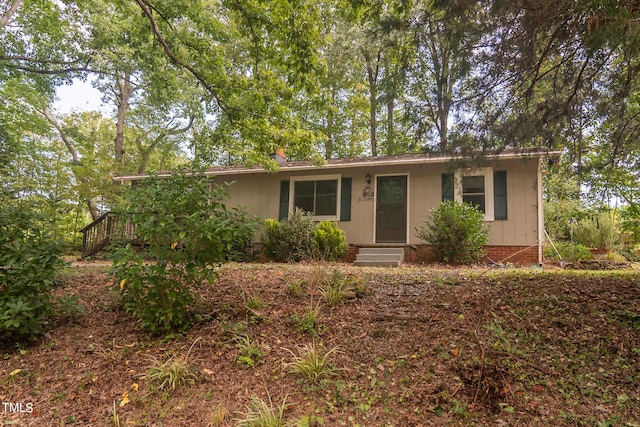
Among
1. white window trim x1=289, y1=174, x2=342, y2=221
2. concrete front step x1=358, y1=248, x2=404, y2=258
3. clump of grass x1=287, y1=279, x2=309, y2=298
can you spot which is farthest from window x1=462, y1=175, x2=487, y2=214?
clump of grass x1=287, y1=279, x2=309, y2=298

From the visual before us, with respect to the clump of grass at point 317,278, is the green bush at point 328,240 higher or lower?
higher

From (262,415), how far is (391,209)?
25.1 feet


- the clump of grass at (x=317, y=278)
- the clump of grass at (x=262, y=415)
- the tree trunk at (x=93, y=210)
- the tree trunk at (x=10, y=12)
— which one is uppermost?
the tree trunk at (x=10, y=12)

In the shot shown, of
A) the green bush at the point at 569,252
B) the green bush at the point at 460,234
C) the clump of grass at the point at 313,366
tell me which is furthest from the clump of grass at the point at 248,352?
the green bush at the point at 569,252

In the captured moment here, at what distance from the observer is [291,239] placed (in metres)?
8.95

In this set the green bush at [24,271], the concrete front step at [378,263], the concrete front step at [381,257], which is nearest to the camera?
the green bush at [24,271]

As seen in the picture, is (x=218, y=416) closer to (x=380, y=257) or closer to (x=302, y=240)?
(x=380, y=257)

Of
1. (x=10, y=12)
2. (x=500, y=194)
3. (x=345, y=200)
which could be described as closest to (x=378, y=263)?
(x=345, y=200)

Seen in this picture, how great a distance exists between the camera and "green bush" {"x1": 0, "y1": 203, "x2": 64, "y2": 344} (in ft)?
Result: 10.8

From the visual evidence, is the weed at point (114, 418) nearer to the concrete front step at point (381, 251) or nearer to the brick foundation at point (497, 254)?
the concrete front step at point (381, 251)

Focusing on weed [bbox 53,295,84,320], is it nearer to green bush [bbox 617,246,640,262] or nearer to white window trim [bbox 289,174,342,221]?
white window trim [bbox 289,174,342,221]

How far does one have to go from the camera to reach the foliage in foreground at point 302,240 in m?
8.65

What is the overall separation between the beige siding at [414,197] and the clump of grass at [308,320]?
A: 5419 millimetres

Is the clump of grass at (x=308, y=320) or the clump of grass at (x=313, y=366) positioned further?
the clump of grass at (x=308, y=320)
